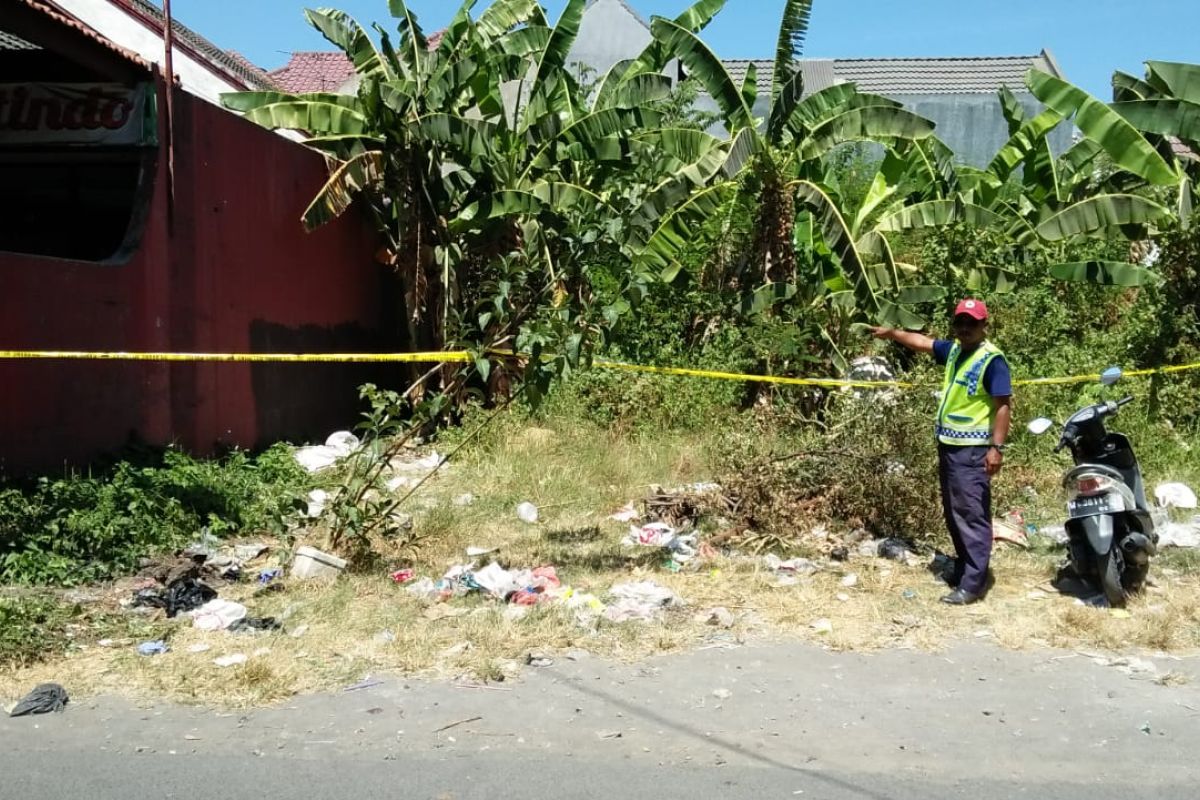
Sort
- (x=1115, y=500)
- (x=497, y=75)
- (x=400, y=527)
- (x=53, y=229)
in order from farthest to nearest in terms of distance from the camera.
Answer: (x=53, y=229)
(x=497, y=75)
(x=400, y=527)
(x=1115, y=500)

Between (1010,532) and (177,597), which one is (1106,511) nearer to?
(1010,532)

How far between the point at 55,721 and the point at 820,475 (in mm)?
4954

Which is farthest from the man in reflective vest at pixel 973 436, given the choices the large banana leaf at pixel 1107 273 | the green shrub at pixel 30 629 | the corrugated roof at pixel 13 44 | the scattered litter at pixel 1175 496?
the corrugated roof at pixel 13 44

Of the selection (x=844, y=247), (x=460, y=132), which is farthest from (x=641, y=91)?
(x=844, y=247)

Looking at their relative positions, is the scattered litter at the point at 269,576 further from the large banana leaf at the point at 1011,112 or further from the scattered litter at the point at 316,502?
the large banana leaf at the point at 1011,112

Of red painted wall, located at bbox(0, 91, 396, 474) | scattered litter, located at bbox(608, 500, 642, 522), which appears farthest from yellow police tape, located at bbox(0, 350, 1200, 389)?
scattered litter, located at bbox(608, 500, 642, 522)

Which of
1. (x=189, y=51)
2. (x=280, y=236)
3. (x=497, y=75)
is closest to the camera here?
(x=280, y=236)

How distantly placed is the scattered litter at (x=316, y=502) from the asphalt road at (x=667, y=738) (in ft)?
10.5

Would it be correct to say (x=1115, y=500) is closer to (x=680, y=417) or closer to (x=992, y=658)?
(x=992, y=658)

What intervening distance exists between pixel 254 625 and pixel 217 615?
0.25 m

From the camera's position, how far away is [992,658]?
5.25 meters

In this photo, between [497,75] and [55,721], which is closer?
[55,721]

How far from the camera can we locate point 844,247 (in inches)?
392

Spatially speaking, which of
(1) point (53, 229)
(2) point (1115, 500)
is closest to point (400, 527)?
(2) point (1115, 500)
